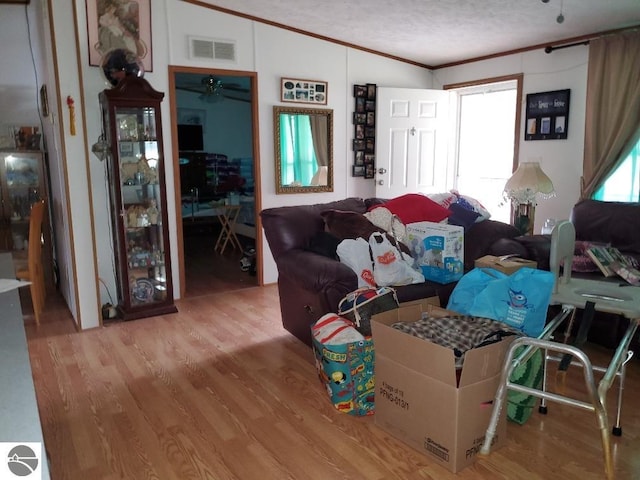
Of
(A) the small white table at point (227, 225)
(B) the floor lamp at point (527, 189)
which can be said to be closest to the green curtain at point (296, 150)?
(A) the small white table at point (227, 225)

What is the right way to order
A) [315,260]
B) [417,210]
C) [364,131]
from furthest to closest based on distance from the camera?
[364,131], [417,210], [315,260]

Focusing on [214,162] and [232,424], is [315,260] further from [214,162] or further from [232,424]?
[214,162]

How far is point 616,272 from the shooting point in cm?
293

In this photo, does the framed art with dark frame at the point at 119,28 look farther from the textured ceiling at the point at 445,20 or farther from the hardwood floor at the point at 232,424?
the hardwood floor at the point at 232,424

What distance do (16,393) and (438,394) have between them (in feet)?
5.09

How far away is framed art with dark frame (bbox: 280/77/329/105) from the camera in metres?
4.86

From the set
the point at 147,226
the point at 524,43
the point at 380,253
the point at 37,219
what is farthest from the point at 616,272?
the point at 37,219

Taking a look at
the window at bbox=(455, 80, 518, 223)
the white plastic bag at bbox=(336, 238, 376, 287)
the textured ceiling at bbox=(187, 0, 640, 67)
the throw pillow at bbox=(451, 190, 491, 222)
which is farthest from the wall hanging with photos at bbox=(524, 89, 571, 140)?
the white plastic bag at bbox=(336, 238, 376, 287)

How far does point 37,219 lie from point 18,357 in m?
3.17

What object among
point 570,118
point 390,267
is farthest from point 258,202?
point 570,118

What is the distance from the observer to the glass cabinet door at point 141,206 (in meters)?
3.93

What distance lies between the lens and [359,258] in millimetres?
2998

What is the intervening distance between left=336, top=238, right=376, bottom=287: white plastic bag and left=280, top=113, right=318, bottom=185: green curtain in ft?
7.05

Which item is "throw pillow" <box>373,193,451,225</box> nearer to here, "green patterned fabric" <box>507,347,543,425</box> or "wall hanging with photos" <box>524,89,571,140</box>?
"green patterned fabric" <box>507,347,543,425</box>
